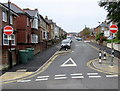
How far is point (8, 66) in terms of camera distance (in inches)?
540

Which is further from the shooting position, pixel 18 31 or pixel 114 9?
pixel 18 31

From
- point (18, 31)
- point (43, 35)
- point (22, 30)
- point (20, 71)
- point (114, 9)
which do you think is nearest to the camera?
point (20, 71)

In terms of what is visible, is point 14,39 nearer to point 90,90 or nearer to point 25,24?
point 25,24

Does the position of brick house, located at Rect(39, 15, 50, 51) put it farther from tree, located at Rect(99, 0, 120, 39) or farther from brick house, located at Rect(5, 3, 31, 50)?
tree, located at Rect(99, 0, 120, 39)

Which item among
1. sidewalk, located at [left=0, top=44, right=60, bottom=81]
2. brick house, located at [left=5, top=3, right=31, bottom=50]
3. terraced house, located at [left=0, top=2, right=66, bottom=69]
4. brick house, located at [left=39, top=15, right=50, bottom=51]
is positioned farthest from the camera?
brick house, located at [left=39, top=15, right=50, bottom=51]

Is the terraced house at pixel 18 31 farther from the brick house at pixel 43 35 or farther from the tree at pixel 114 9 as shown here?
the tree at pixel 114 9

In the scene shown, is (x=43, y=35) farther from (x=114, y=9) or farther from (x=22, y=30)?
(x=114, y=9)

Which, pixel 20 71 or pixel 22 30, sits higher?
pixel 22 30

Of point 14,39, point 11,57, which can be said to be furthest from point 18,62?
point 14,39

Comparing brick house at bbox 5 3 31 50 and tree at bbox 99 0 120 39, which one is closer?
tree at bbox 99 0 120 39

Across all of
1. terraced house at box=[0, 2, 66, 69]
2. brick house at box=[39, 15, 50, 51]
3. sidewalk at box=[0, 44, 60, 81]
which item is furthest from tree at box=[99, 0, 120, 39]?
brick house at box=[39, 15, 50, 51]

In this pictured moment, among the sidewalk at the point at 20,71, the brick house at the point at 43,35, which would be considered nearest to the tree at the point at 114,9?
the sidewalk at the point at 20,71

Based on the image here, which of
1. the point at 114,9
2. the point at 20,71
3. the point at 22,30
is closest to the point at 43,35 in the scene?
the point at 22,30

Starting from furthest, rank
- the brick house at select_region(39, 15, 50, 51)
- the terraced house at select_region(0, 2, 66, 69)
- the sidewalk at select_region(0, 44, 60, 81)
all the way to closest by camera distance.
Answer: the brick house at select_region(39, 15, 50, 51) < the terraced house at select_region(0, 2, 66, 69) < the sidewalk at select_region(0, 44, 60, 81)
